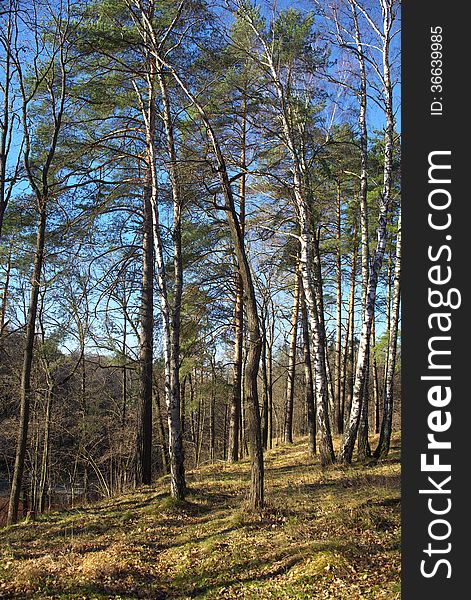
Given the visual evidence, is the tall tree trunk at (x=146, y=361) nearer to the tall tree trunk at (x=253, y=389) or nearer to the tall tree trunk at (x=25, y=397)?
the tall tree trunk at (x=25, y=397)

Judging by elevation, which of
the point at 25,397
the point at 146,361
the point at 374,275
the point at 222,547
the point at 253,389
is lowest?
the point at 222,547

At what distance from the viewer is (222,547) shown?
20.3 feet

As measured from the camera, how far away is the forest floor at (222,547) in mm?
5008

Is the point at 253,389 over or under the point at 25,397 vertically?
over

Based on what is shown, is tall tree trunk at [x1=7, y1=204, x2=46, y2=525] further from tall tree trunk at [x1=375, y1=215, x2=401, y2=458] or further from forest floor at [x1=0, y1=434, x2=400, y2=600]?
tall tree trunk at [x1=375, y1=215, x2=401, y2=458]

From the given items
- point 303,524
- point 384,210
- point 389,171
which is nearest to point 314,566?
point 303,524

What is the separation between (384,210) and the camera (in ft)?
33.6

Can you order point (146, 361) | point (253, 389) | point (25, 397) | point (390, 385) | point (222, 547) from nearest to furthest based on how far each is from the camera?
1. point (222, 547)
2. point (253, 389)
3. point (25, 397)
4. point (390, 385)
5. point (146, 361)

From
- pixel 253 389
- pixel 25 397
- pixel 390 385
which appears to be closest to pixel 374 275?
pixel 390 385

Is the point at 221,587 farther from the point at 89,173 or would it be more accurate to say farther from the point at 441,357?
the point at 89,173

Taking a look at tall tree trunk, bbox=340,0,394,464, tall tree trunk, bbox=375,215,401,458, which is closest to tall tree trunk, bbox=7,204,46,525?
tall tree trunk, bbox=340,0,394,464

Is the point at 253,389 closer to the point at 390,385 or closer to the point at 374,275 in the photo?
the point at 374,275

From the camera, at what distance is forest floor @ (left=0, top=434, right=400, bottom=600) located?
16.4 feet

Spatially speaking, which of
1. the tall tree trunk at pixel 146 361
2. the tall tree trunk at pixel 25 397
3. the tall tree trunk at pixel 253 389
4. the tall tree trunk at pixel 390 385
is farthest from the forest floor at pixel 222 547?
the tall tree trunk at pixel 146 361
